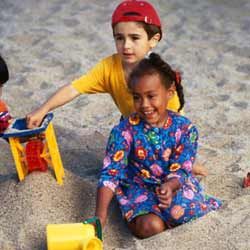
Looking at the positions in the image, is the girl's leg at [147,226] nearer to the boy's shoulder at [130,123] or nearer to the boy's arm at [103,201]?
the boy's arm at [103,201]

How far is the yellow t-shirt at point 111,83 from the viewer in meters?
2.63

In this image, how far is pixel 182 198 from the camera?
235 cm

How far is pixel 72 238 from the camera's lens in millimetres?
2023

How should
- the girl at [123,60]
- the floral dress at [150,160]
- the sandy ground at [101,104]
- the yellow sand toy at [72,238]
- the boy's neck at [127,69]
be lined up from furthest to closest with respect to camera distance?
1. the boy's neck at [127,69]
2. the girl at [123,60]
3. the floral dress at [150,160]
4. the sandy ground at [101,104]
5. the yellow sand toy at [72,238]

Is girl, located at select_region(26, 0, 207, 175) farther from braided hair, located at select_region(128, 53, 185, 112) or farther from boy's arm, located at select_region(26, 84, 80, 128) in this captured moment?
braided hair, located at select_region(128, 53, 185, 112)

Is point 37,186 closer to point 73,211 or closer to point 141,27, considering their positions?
point 73,211

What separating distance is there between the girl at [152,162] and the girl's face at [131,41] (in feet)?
0.41

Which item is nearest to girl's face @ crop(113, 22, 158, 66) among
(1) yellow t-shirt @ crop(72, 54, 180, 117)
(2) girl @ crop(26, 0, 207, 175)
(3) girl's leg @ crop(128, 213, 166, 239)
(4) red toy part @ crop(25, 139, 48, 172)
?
(2) girl @ crop(26, 0, 207, 175)

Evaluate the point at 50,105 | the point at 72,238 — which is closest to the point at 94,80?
the point at 50,105

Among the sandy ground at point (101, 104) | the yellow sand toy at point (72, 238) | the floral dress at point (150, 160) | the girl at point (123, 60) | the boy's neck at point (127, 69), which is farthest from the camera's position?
the boy's neck at point (127, 69)

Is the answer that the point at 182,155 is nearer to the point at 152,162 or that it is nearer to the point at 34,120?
the point at 152,162

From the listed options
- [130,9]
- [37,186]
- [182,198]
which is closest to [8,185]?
[37,186]

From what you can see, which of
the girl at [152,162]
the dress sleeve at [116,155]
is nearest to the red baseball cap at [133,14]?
the girl at [152,162]

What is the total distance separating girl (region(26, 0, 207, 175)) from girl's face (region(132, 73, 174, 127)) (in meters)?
0.24
